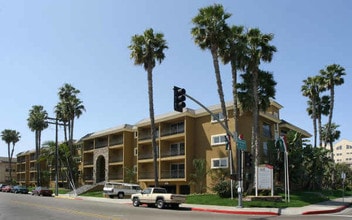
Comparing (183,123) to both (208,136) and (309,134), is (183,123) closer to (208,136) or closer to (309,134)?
(208,136)

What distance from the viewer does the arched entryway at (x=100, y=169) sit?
59438 mm

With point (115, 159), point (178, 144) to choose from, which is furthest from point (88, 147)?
point (178, 144)

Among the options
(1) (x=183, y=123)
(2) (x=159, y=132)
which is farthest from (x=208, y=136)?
(2) (x=159, y=132)

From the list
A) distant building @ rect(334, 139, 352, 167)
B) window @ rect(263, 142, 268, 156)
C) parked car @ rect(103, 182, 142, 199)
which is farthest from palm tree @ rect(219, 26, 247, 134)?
distant building @ rect(334, 139, 352, 167)

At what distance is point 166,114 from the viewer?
47312mm

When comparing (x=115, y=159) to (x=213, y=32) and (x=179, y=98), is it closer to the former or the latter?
(x=213, y=32)

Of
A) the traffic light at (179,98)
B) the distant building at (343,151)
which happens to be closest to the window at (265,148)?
the traffic light at (179,98)

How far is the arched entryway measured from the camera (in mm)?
59438

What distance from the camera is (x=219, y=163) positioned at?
1563 inches

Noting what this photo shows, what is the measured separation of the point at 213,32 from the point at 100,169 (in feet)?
111

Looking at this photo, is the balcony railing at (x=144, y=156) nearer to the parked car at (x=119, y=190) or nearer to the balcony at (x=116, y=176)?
the balcony at (x=116, y=176)

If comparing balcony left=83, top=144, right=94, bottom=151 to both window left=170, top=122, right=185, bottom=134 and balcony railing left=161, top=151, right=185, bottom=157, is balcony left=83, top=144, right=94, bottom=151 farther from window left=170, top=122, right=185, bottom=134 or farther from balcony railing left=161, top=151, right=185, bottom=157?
window left=170, top=122, right=185, bottom=134

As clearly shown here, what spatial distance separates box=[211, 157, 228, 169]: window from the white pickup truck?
37.5ft

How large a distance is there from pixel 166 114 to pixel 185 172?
27.6 feet
